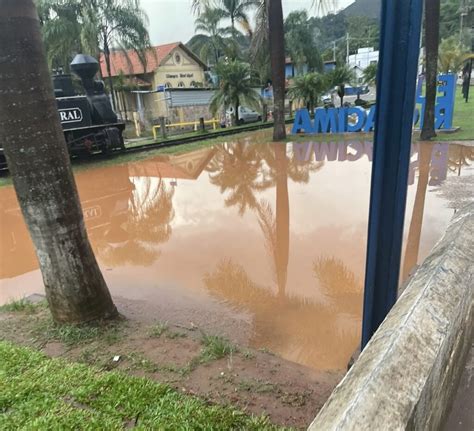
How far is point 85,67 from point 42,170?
10473 mm

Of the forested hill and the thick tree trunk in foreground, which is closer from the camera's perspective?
the forested hill

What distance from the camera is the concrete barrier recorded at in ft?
3.59

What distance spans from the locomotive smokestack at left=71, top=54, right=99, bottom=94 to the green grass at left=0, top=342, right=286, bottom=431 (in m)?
11.1

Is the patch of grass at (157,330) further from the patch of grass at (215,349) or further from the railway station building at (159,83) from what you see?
the railway station building at (159,83)

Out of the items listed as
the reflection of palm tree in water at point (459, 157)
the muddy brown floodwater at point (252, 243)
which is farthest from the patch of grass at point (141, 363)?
the reflection of palm tree in water at point (459, 157)

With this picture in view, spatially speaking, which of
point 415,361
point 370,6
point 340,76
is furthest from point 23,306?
point 340,76

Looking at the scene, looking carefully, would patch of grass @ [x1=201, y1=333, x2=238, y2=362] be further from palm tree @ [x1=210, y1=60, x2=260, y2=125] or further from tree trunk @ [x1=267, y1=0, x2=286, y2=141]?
palm tree @ [x1=210, y1=60, x2=260, y2=125]

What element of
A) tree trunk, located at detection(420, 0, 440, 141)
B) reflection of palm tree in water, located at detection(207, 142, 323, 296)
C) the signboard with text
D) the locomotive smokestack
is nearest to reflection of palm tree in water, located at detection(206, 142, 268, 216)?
reflection of palm tree in water, located at detection(207, 142, 323, 296)

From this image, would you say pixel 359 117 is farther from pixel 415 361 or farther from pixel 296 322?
pixel 415 361

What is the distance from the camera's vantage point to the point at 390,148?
2186 mm

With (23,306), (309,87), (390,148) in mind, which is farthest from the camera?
(309,87)

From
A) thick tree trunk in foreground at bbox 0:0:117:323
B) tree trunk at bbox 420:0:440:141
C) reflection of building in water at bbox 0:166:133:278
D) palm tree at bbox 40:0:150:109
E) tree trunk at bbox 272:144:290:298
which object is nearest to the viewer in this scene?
thick tree trunk in foreground at bbox 0:0:117:323

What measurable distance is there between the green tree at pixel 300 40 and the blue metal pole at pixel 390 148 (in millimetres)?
29440

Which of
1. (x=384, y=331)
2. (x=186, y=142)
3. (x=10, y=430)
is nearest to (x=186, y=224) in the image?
(x=10, y=430)
